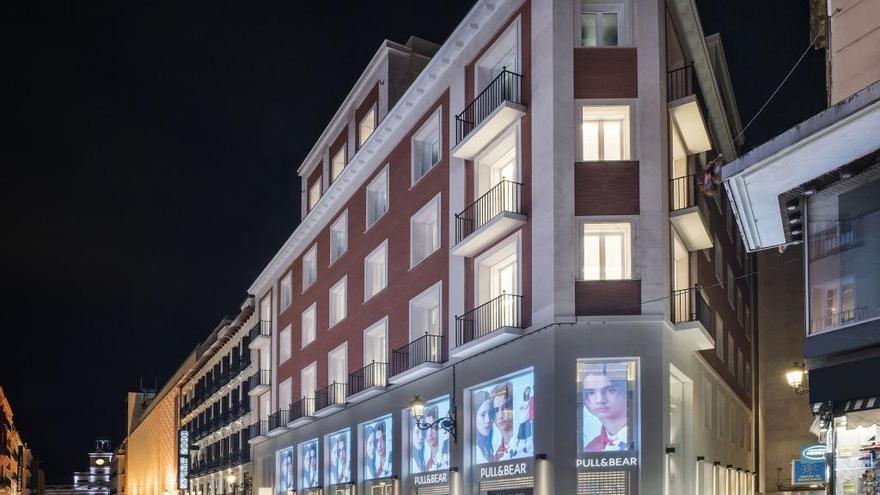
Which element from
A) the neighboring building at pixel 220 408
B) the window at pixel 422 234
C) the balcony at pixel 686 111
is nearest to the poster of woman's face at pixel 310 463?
the neighboring building at pixel 220 408

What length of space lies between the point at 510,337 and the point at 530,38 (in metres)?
7.91

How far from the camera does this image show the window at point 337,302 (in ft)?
148

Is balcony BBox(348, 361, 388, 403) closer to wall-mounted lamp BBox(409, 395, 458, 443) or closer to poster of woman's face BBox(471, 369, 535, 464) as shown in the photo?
wall-mounted lamp BBox(409, 395, 458, 443)

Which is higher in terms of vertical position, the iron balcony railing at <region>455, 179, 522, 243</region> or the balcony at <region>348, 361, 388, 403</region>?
the iron balcony railing at <region>455, 179, 522, 243</region>

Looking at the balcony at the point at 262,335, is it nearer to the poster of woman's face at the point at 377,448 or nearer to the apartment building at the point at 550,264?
the apartment building at the point at 550,264

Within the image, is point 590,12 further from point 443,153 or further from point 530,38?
point 443,153

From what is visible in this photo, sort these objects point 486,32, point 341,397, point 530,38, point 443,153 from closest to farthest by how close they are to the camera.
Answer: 1. point 530,38
2. point 486,32
3. point 443,153
4. point 341,397

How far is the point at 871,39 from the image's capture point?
49.3 ft

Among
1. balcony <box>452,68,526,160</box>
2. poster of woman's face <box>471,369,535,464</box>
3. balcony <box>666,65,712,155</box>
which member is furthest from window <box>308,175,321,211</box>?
balcony <box>666,65,712,155</box>

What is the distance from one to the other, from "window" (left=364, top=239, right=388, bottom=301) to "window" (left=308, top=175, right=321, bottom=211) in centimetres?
969

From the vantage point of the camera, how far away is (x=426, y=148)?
36.8 metres

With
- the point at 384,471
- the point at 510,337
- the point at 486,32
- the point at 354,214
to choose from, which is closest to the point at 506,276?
the point at 510,337

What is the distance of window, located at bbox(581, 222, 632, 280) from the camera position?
26.7 meters

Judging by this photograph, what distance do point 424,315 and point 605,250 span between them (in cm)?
1021
